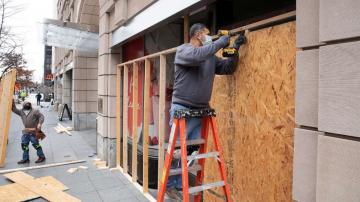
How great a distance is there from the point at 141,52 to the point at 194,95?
460cm

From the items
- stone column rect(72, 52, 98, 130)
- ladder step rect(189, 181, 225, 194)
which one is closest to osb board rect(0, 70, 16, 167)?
stone column rect(72, 52, 98, 130)

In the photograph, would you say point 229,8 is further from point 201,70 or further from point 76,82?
point 76,82

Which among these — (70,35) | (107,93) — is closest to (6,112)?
(107,93)

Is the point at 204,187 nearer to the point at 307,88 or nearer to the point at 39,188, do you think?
the point at 307,88

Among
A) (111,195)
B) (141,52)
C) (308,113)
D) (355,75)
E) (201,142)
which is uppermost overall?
(141,52)

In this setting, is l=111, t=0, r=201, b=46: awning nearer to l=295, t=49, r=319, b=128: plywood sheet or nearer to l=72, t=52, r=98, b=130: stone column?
l=295, t=49, r=319, b=128: plywood sheet

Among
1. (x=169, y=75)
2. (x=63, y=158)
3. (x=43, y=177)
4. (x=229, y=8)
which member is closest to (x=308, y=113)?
(x=229, y=8)

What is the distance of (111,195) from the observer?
6.08m

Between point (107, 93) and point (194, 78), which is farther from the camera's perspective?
A: point (107, 93)

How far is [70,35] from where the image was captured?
40.9ft

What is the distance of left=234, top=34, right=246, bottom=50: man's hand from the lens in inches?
139

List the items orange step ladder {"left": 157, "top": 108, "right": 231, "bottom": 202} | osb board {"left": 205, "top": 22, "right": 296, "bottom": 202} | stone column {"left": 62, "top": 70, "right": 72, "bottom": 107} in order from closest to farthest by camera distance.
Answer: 1. osb board {"left": 205, "top": 22, "right": 296, "bottom": 202}
2. orange step ladder {"left": 157, "top": 108, "right": 231, "bottom": 202}
3. stone column {"left": 62, "top": 70, "right": 72, "bottom": 107}

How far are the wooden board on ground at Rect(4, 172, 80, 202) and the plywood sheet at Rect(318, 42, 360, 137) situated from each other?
493 centimetres

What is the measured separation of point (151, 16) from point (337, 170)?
416 cm
